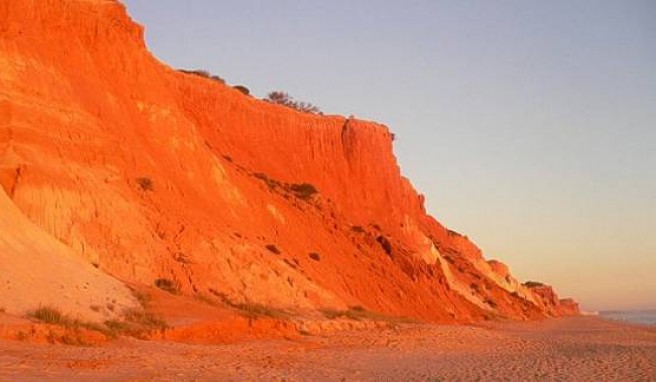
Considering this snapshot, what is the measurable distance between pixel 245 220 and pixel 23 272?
1481 cm

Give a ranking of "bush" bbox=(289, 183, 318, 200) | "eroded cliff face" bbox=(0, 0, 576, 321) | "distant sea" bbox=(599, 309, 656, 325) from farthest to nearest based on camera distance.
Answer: "distant sea" bbox=(599, 309, 656, 325) → "bush" bbox=(289, 183, 318, 200) → "eroded cliff face" bbox=(0, 0, 576, 321)

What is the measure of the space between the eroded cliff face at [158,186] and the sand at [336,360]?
362 centimetres

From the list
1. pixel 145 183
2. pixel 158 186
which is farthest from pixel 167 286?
pixel 158 186

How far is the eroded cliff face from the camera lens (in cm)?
2233

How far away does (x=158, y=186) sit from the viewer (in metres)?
26.6

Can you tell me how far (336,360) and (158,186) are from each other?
11544 millimetres

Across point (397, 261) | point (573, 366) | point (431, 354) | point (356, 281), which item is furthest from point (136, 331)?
point (397, 261)

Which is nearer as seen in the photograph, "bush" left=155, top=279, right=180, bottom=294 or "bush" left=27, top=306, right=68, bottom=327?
"bush" left=27, top=306, right=68, bottom=327

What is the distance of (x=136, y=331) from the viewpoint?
1733 centimetres

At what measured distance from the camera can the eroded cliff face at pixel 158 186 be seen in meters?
22.3

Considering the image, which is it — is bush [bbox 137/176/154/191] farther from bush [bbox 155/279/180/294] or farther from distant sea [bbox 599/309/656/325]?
distant sea [bbox 599/309/656/325]

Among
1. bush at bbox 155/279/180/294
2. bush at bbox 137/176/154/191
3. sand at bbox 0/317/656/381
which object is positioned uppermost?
bush at bbox 137/176/154/191

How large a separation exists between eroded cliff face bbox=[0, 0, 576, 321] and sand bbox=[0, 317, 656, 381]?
3623mm

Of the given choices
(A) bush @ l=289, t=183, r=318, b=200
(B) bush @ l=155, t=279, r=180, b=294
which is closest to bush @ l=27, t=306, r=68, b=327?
(B) bush @ l=155, t=279, r=180, b=294
